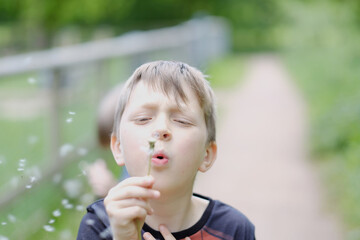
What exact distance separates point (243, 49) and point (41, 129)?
32837 millimetres

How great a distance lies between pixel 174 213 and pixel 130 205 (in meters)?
0.32

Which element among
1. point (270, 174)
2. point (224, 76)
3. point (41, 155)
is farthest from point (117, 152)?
point (224, 76)

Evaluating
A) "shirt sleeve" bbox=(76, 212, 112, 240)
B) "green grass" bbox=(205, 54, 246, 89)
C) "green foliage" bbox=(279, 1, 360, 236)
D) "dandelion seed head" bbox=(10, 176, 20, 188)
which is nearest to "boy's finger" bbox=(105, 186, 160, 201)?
"shirt sleeve" bbox=(76, 212, 112, 240)

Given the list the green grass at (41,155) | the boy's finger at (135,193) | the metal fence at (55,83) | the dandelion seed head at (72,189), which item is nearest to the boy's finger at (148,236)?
the boy's finger at (135,193)

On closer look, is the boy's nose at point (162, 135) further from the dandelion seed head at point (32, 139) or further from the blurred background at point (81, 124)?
the dandelion seed head at point (32, 139)

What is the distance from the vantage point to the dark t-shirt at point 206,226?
168 centimetres

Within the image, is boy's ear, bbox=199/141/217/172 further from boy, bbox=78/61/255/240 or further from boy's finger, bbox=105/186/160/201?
boy's finger, bbox=105/186/160/201

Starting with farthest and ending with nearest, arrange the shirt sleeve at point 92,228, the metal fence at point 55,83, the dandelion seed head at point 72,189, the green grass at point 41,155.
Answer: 1. the metal fence at point 55,83
2. the green grass at point 41,155
3. the dandelion seed head at point 72,189
4. the shirt sleeve at point 92,228

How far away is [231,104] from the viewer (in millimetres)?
13586

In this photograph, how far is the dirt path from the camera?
5688 mm

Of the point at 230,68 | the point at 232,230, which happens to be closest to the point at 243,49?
the point at 230,68

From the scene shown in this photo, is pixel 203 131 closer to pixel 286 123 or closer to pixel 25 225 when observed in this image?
pixel 25 225

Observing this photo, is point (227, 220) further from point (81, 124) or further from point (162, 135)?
point (81, 124)

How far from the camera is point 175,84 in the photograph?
163 cm
